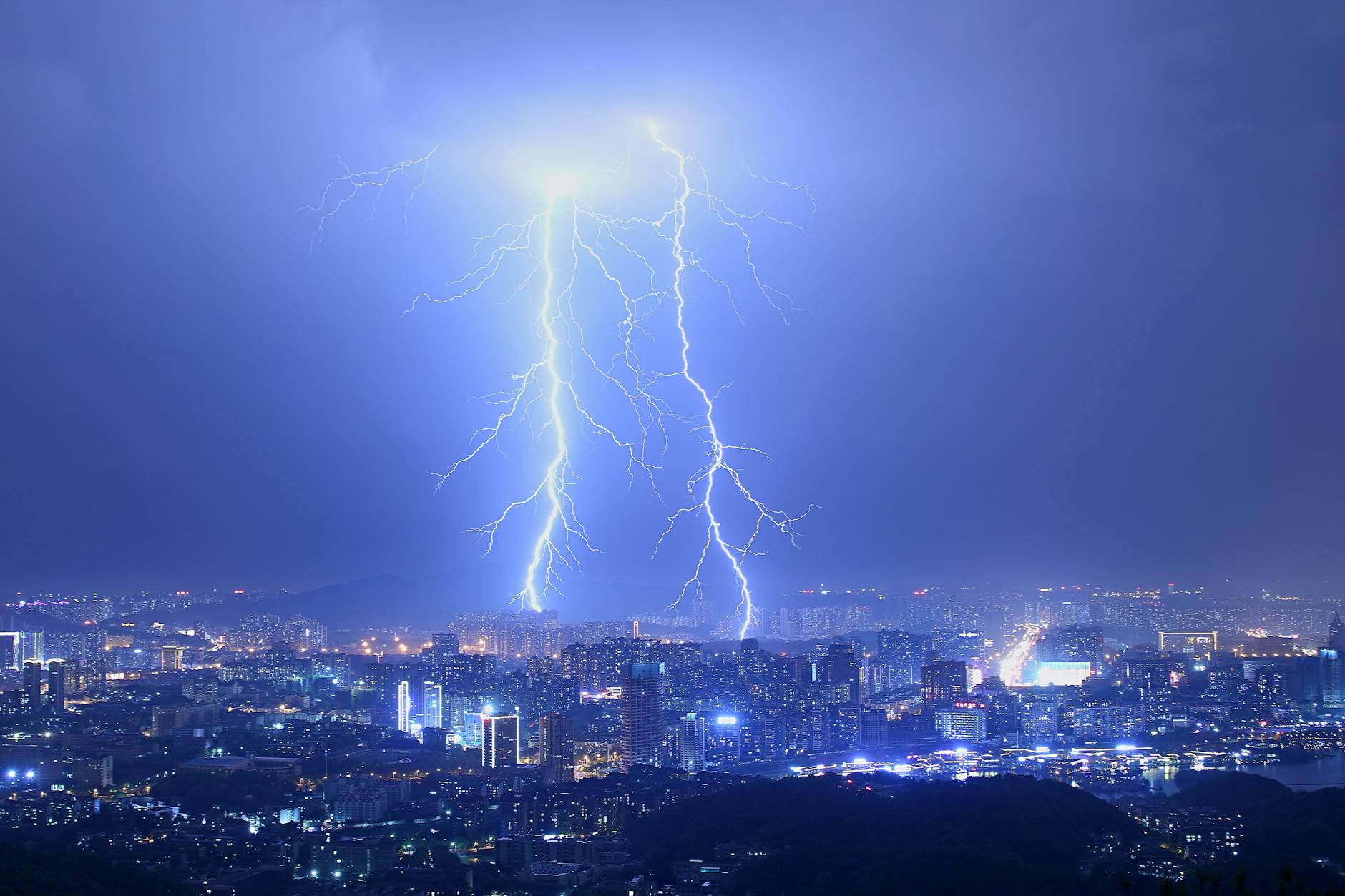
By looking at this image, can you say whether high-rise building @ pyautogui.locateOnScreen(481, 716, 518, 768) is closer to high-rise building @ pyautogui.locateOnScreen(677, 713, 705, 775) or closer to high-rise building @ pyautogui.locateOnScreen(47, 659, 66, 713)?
high-rise building @ pyautogui.locateOnScreen(677, 713, 705, 775)

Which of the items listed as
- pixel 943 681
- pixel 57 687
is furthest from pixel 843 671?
pixel 57 687

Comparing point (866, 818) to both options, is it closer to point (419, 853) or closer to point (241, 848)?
point (419, 853)

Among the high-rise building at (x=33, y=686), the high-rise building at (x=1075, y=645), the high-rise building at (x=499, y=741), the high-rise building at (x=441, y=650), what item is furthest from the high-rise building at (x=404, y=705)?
the high-rise building at (x=1075, y=645)

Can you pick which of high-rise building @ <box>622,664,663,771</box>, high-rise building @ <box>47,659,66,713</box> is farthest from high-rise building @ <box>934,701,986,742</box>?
high-rise building @ <box>47,659,66,713</box>

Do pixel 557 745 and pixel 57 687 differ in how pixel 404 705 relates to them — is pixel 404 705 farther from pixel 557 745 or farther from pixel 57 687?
pixel 557 745

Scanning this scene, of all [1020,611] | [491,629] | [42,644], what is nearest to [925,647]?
[1020,611]

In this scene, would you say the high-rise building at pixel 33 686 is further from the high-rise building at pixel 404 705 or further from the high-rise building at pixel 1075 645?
the high-rise building at pixel 1075 645
